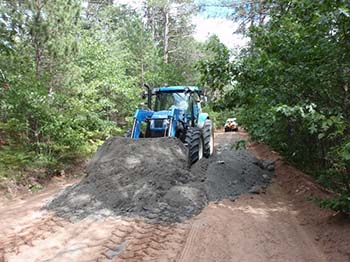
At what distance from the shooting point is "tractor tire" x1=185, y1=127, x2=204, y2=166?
7887mm

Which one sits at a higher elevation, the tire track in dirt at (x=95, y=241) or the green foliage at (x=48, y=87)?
the green foliage at (x=48, y=87)

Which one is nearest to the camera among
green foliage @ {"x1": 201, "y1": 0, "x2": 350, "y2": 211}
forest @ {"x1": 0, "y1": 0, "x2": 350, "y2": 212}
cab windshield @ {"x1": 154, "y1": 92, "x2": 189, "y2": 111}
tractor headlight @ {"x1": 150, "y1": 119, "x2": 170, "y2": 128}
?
green foliage @ {"x1": 201, "y1": 0, "x2": 350, "y2": 211}

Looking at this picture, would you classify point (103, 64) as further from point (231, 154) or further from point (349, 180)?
point (349, 180)

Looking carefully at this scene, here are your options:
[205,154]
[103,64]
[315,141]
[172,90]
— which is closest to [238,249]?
[315,141]

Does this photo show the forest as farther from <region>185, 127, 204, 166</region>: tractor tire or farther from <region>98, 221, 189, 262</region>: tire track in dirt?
<region>98, 221, 189, 262</region>: tire track in dirt

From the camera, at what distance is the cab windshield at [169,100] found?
9211 millimetres

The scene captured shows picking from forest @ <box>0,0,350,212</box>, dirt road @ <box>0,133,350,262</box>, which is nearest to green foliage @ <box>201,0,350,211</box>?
forest @ <box>0,0,350,212</box>

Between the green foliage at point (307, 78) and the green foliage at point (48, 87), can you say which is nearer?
the green foliage at point (307, 78)

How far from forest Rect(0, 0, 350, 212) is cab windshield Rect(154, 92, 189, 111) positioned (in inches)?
30.2

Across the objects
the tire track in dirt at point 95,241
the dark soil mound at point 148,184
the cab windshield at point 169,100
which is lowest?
the tire track in dirt at point 95,241

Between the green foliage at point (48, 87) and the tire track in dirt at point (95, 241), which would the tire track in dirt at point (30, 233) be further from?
the green foliage at point (48, 87)

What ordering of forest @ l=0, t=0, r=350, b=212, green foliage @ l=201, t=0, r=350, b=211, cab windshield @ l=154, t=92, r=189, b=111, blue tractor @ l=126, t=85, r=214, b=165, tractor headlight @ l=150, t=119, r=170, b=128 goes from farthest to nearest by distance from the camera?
cab windshield @ l=154, t=92, r=189, b=111 < tractor headlight @ l=150, t=119, r=170, b=128 < blue tractor @ l=126, t=85, r=214, b=165 < forest @ l=0, t=0, r=350, b=212 < green foliage @ l=201, t=0, r=350, b=211

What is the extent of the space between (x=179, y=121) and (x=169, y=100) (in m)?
1.14

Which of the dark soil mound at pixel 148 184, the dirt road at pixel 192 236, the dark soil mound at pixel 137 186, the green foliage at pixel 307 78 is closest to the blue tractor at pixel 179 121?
the dark soil mound at pixel 148 184
